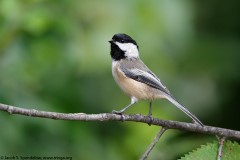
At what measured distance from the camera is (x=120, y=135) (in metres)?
4.34

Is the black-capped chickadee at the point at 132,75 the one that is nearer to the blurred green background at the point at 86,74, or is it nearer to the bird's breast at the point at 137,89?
the bird's breast at the point at 137,89

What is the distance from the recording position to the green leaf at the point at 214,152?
85.8 inches

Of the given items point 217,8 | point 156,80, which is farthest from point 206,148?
point 217,8

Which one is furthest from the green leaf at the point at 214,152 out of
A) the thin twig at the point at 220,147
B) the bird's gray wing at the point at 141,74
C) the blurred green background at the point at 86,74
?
the bird's gray wing at the point at 141,74

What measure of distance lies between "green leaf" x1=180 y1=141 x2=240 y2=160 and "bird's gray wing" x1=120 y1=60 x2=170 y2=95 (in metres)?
1.26

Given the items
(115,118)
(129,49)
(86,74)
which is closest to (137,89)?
(129,49)

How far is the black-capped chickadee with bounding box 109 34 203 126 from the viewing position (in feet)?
11.7

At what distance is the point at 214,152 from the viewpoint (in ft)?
7.23

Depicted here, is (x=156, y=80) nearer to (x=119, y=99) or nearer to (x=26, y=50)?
(x=26, y=50)

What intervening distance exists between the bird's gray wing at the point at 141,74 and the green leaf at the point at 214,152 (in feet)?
4.14

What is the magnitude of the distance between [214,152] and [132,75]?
1.60 meters

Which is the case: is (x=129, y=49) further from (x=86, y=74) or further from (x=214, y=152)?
(x=214, y=152)

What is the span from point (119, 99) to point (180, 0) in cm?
113

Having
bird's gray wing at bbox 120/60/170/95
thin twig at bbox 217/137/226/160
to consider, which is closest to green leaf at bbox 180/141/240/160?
thin twig at bbox 217/137/226/160
